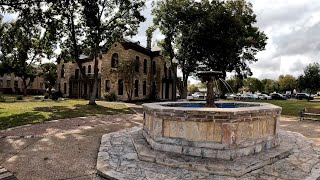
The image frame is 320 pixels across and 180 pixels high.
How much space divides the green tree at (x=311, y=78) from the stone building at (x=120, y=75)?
88.6ft

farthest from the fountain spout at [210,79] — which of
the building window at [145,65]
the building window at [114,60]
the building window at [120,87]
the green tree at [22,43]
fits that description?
the building window at [145,65]

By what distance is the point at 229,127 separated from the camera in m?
5.94

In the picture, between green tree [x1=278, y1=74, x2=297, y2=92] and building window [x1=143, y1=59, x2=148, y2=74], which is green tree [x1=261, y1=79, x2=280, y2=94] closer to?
green tree [x1=278, y1=74, x2=297, y2=92]

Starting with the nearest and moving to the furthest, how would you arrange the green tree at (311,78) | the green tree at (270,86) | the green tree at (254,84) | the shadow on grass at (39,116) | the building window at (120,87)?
1. the shadow on grass at (39,116)
2. the building window at (120,87)
3. the green tree at (311,78)
4. the green tree at (270,86)
5. the green tree at (254,84)

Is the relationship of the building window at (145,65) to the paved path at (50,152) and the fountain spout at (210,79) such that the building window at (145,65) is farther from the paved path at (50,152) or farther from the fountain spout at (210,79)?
the fountain spout at (210,79)

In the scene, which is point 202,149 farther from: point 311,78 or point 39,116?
point 311,78

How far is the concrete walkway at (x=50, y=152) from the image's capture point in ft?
18.0

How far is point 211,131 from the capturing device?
19.8ft

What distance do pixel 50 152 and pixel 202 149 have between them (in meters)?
4.12

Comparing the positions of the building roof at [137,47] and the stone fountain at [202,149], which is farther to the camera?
the building roof at [137,47]

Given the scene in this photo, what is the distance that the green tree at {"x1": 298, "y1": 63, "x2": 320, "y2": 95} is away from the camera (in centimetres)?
4748

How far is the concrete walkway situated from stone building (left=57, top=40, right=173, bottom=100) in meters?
20.5

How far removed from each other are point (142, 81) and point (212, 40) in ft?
38.6

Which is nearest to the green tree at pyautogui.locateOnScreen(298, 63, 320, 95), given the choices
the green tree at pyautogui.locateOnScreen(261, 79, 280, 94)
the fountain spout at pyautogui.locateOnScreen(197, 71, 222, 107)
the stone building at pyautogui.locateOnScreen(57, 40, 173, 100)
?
the stone building at pyautogui.locateOnScreen(57, 40, 173, 100)
